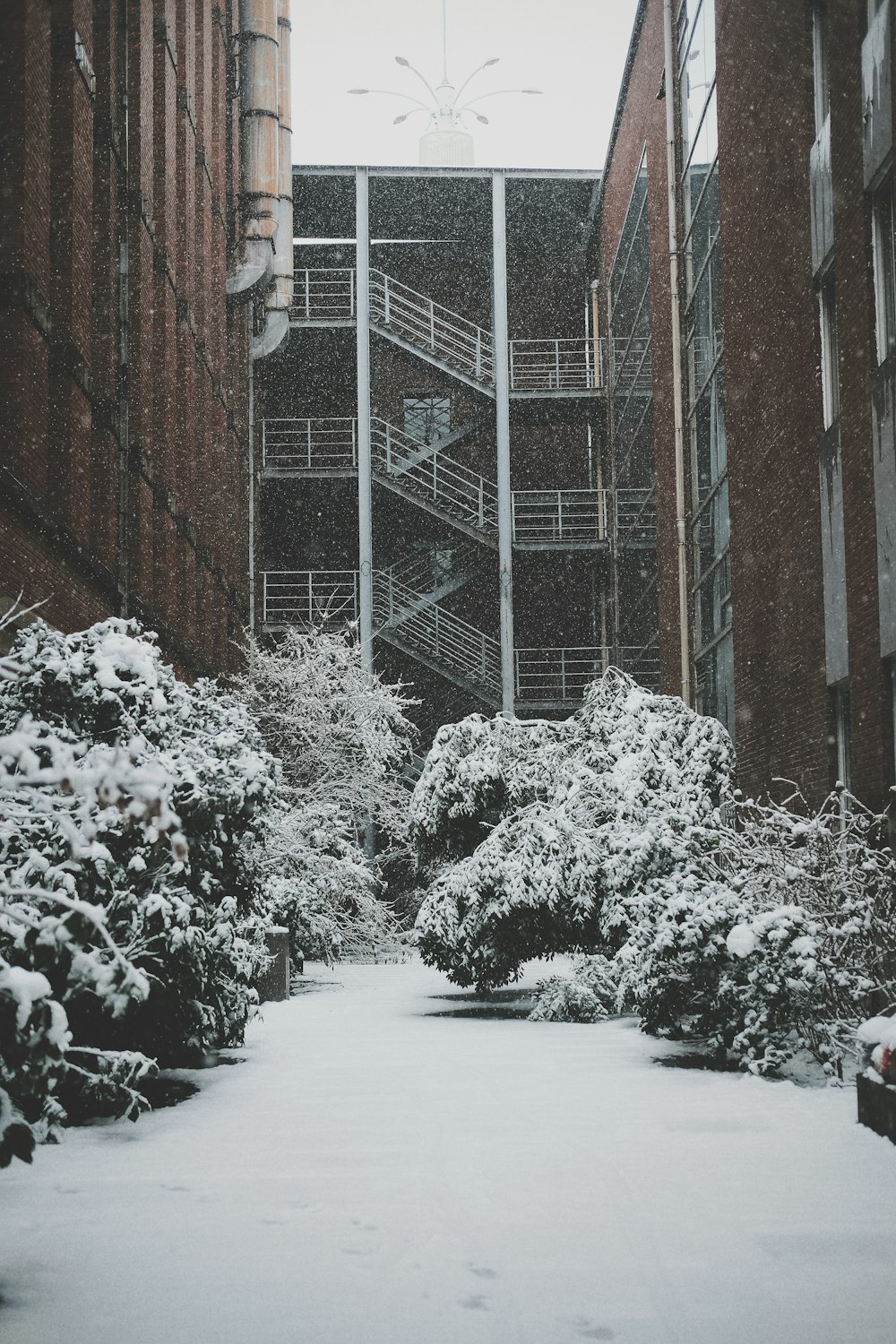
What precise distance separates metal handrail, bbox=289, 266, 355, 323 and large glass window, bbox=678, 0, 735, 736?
1177 cm

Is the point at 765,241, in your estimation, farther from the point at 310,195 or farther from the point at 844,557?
the point at 310,195

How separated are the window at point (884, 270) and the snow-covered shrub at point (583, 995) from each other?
6.69 meters

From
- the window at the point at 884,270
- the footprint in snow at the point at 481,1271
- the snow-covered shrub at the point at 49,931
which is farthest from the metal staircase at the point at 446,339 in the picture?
the footprint in snow at the point at 481,1271

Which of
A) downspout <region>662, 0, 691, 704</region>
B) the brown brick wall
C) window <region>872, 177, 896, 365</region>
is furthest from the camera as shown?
the brown brick wall

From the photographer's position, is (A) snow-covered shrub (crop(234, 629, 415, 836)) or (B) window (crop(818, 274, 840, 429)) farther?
(A) snow-covered shrub (crop(234, 629, 415, 836))

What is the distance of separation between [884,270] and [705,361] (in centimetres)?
985

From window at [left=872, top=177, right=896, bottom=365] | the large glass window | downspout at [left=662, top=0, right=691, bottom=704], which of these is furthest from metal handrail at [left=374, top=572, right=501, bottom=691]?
window at [left=872, top=177, right=896, bottom=365]

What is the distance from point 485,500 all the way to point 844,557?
2119cm

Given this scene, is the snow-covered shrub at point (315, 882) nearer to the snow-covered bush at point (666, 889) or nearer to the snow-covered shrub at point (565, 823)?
the snow-covered bush at point (666, 889)

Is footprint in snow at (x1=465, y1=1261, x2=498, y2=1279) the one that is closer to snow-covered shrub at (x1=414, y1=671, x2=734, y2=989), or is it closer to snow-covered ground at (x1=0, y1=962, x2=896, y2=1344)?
snow-covered ground at (x1=0, y1=962, x2=896, y2=1344)

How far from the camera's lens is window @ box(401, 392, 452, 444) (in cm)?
3553

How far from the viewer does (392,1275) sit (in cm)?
546

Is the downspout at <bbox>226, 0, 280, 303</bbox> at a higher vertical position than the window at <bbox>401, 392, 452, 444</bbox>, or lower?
higher

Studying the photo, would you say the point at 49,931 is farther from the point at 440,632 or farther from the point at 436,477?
the point at 436,477
